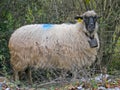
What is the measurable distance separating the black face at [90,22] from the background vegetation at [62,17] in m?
0.78

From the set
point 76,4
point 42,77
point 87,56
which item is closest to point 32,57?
point 42,77

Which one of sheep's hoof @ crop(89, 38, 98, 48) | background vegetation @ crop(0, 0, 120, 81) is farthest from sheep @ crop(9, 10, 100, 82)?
background vegetation @ crop(0, 0, 120, 81)

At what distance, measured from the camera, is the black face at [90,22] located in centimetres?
819

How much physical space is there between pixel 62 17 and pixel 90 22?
1523 millimetres

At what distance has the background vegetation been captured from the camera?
9.08 meters

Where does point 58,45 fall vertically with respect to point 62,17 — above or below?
below

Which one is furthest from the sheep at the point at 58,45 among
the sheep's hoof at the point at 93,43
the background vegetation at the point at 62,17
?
the background vegetation at the point at 62,17

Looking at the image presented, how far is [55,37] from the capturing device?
321 inches

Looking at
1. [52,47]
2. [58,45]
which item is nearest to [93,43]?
[58,45]

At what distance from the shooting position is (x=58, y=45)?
806 cm

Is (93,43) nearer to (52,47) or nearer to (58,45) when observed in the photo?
(58,45)

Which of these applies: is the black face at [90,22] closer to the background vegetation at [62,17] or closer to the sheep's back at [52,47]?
the sheep's back at [52,47]

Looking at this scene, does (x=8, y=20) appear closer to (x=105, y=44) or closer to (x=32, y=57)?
(x=32, y=57)

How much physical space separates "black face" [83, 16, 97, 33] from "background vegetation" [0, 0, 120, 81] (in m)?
0.78
